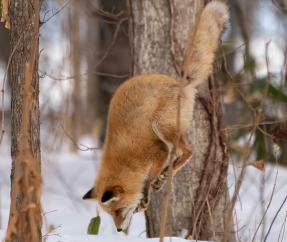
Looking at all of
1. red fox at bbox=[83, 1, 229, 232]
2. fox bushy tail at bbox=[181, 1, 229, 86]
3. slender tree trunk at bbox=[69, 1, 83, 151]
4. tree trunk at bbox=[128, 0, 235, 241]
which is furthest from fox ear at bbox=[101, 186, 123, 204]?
slender tree trunk at bbox=[69, 1, 83, 151]

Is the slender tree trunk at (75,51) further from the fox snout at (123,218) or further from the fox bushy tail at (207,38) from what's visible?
the fox bushy tail at (207,38)

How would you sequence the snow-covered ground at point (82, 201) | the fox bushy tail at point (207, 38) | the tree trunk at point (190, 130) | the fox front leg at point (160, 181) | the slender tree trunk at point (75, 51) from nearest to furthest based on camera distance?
1. the fox bushy tail at point (207, 38)
2. the fox front leg at point (160, 181)
3. the tree trunk at point (190, 130)
4. the snow-covered ground at point (82, 201)
5. the slender tree trunk at point (75, 51)

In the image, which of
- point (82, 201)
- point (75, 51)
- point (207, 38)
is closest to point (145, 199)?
point (207, 38)

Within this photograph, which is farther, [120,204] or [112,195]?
[120,204]

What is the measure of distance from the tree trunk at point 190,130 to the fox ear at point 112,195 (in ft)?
1.93

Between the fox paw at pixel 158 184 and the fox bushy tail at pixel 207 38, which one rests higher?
the fox bushy tail at pixel 207 38

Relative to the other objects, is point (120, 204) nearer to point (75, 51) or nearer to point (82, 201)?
point (82, 201)

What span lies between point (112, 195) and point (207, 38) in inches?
58.5

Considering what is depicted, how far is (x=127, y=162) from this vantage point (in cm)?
523

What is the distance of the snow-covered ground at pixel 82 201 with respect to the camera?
23.4 feet

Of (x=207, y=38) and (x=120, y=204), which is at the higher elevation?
(x=207, y=38)

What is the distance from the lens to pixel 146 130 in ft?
16.8

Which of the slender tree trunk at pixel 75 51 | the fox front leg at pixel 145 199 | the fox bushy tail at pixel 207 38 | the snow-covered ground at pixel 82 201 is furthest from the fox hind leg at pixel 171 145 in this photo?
the slender tree trunk at pixel 75 51

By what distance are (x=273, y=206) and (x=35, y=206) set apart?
21.0ft
